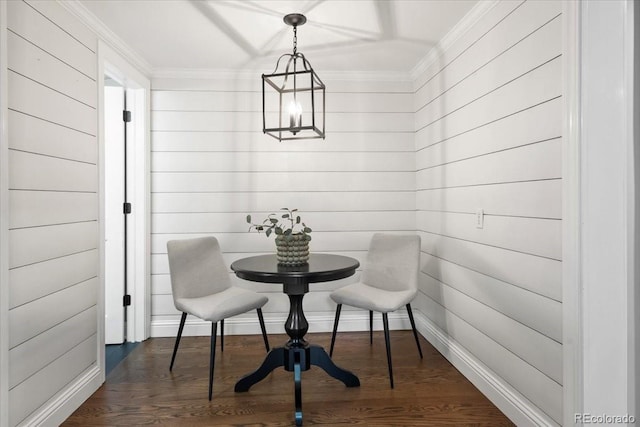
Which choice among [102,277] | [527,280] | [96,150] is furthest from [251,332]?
[527,280]

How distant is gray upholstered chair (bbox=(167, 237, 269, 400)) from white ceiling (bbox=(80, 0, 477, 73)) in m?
1.42

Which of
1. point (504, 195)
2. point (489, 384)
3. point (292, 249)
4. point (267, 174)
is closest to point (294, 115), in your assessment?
point (292, 249)

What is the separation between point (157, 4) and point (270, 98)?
1.20 m

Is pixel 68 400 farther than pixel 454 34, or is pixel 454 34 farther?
pixel 454 34

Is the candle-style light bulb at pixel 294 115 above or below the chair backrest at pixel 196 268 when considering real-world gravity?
above

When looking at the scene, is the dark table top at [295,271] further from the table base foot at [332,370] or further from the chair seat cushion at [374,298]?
the table base foot at [332,370]

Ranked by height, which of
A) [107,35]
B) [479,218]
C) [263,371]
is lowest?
[263,371]

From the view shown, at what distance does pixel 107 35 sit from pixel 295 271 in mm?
1986

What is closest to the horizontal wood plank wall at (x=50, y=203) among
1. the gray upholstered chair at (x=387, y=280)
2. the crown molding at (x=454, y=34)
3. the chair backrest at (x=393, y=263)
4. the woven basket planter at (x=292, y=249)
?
the woven basket planter at (x=292, y=249)

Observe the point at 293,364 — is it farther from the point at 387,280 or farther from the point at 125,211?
the point at 125,211

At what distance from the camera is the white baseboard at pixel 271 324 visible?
329cm

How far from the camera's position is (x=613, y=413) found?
127 cm

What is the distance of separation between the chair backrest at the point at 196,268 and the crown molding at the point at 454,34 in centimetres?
217

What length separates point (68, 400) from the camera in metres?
2.07
